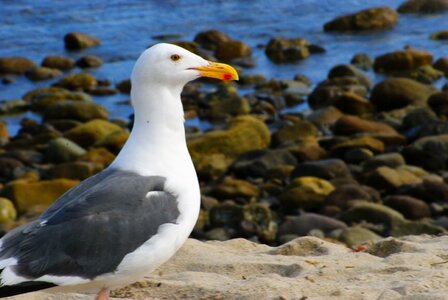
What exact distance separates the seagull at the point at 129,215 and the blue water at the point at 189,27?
12744 mm

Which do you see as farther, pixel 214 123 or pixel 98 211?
pixel 214 123

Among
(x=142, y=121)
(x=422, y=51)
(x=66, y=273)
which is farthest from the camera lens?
(x=422, y=51)

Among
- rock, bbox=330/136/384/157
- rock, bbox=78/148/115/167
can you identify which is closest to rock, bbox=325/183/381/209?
rock, bbox=330/136/384/157

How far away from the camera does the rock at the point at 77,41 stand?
21406mm

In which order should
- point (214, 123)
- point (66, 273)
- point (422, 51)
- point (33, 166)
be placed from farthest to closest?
point (422, 51)
point (214, 123)
point (33, 166)
point (66, 273)

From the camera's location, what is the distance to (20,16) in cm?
2362

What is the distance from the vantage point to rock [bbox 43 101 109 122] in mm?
16016

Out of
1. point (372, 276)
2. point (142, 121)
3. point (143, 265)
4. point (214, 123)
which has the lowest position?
point (214, 123)

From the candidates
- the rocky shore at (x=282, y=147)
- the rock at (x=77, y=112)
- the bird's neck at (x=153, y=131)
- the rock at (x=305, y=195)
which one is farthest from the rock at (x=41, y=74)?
the bird's neck at (x=153, y=131)

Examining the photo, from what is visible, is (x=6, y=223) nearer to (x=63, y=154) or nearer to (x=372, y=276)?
(x=63, y=154)

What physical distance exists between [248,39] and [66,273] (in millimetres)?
17228

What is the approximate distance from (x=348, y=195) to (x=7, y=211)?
12.2 feet

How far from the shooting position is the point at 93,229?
514 centimetres

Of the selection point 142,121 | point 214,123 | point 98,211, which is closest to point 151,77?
point 142,121
